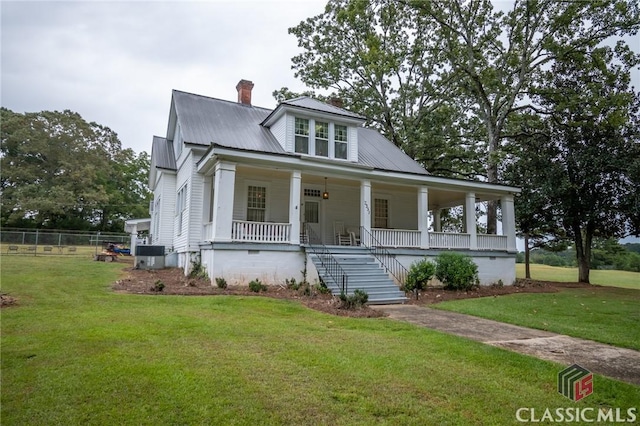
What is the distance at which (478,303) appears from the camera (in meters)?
10.7

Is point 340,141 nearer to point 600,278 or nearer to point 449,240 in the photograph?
point 449,240

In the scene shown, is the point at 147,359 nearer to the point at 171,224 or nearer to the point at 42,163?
the point at 171,224

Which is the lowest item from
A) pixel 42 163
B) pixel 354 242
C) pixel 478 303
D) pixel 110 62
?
pixel 478 303

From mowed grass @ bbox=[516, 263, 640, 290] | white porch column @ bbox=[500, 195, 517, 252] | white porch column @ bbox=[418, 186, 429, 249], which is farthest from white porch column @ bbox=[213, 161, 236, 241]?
mowed grass @ bbox=[516, 263, 640, 290]

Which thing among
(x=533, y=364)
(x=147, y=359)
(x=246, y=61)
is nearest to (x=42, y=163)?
(x=246, y=61)

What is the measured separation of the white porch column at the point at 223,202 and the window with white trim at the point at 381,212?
8.95 metres

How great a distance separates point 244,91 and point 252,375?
18.6 meters

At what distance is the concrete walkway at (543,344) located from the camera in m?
4.88

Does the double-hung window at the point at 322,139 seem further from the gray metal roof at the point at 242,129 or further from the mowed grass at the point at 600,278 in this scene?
the mowed grass at the point at 600,278

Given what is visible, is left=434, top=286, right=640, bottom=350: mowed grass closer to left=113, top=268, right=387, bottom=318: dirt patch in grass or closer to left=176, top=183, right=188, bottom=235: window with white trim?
left=113, top=268, right=387, bottom=318: dirt patch in grass

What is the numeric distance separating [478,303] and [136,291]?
955cm

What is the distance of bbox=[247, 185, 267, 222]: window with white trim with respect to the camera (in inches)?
619

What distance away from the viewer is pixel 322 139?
15578mm

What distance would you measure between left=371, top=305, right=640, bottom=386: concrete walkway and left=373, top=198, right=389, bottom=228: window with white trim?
10528mm
